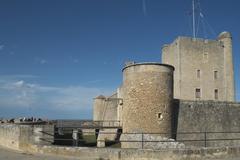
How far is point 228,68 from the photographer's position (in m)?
29.5

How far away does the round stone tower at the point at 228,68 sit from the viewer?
29.4m

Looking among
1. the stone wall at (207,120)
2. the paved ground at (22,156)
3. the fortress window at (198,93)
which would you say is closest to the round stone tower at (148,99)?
the stone wall at (207,120)

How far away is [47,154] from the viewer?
13.0 meters

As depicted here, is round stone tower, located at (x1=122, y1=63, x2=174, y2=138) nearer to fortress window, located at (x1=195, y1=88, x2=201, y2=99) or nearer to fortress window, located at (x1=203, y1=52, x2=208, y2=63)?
fortress window, located at (x1=195, y1=88, x2=201, y2=99)

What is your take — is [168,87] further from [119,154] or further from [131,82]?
[119,154]

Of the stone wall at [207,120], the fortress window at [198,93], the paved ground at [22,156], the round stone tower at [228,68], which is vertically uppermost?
the round stone tower at [228,68]

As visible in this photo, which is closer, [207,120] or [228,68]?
[207,120]

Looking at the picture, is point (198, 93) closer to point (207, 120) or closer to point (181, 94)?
point (181, 94)

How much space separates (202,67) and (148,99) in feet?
45.4

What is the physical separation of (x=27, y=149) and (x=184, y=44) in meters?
18.0

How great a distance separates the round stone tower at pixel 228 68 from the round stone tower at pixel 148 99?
14562mm

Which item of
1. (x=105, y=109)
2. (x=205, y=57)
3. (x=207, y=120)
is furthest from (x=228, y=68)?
(x=105, y=109)

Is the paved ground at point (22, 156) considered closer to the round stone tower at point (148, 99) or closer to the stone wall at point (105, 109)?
the round stone tower at point (148, 99)

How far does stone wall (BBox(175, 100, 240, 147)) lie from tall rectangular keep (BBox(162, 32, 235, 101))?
571 centimetres
